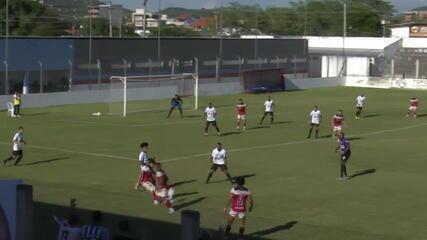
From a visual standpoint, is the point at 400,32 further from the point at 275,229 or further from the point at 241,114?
the point at 275,229

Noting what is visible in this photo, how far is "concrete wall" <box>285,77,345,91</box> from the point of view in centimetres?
7660

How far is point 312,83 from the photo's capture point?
79312 millimetres

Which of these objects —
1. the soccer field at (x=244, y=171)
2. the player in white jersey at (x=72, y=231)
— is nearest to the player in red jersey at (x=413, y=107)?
the soccer field at (x=244, y=171)

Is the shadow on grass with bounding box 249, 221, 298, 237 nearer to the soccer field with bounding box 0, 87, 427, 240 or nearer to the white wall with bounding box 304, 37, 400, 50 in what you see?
the soccer field with bounding box 0, 87, 427, 240

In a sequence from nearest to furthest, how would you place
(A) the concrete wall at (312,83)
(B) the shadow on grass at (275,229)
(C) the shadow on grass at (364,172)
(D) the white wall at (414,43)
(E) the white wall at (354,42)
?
(B) the shadow on grass at (275,229), (C) the shadow on grass at (364,172), (A) the concrete wall at (312,83), (E) the white wall at (354,42), (D) the white wall at (414,43)

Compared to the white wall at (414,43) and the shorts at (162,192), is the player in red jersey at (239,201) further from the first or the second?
the white wall at (414,43)

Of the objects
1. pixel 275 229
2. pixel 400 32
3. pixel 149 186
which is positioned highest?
pixel 400 32

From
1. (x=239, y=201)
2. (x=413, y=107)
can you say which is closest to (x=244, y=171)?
(x=239, y=201)

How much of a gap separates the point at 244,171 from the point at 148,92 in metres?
32.3

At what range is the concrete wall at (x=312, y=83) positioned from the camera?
251 feet

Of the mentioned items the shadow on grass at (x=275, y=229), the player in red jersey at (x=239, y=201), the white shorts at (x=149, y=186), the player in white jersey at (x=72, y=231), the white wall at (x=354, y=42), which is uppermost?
the white wall at (x=354, y=42)

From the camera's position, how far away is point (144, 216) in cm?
2039

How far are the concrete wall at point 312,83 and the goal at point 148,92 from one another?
13111 millimetres

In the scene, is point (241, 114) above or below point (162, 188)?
above
